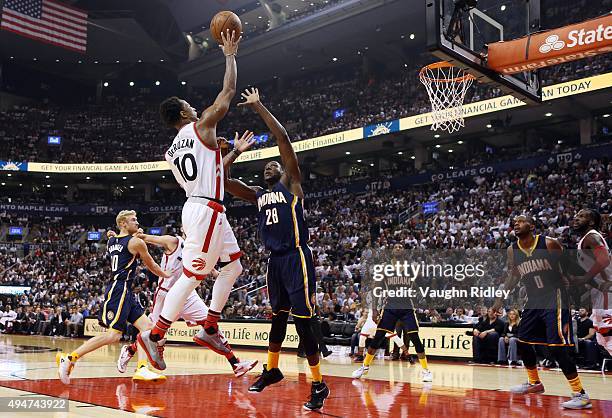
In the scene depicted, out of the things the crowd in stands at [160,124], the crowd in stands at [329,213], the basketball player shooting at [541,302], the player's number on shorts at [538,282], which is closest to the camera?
the basketball player shooting at [541,302]

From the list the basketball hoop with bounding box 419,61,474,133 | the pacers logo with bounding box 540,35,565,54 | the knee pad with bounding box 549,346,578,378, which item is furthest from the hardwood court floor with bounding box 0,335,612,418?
the basketball hoop with bounding box 419,61,474,133

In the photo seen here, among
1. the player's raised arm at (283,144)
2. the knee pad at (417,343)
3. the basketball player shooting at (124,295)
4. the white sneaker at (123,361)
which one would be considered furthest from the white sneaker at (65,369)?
the knee pad at (417,343)

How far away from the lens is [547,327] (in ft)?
19.4

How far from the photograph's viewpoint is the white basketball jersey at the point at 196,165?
16.1 feet

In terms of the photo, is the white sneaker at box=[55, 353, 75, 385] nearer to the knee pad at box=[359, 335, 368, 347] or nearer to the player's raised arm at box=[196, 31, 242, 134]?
the player's raised arm at box=[196, 31, 242, 134]

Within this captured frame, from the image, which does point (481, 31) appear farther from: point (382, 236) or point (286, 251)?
point (382, 236)

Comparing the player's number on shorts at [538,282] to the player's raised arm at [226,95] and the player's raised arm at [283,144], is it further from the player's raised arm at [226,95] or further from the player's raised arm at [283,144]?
the player's raised arm at [226,95]

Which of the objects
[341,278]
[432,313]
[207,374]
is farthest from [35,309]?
[207,374]

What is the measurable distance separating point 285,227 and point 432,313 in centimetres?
931

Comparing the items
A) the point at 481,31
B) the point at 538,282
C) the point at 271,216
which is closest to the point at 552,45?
the point at 481,31

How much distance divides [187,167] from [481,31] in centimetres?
501

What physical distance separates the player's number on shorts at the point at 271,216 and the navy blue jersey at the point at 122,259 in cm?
234

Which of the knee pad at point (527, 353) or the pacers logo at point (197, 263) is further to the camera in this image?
the knee pad at point (527, 353)

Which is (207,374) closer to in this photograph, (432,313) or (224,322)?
(432,313)
